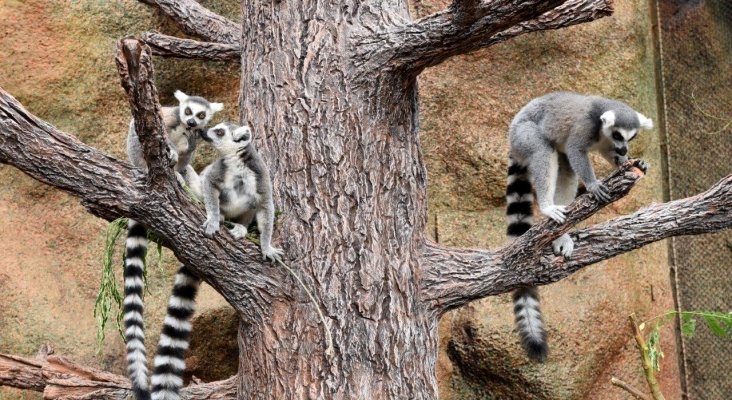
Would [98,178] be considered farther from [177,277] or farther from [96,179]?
[177,277]

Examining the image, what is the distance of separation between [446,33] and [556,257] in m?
1.28

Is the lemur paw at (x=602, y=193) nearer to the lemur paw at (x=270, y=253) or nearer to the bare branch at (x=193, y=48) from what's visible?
the lemur paw at (x=270, y=253)

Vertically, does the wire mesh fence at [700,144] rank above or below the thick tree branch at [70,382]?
above

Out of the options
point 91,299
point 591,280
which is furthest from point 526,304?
point 91,299

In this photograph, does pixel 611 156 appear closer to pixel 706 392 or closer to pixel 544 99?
pixel 544 99

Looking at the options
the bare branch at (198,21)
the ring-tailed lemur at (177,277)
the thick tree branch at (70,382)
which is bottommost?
the thick tree branch at (70,382)

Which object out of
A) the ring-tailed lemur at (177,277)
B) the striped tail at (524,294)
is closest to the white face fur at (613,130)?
the striped tail at (524,294)

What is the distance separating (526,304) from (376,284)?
1.07m

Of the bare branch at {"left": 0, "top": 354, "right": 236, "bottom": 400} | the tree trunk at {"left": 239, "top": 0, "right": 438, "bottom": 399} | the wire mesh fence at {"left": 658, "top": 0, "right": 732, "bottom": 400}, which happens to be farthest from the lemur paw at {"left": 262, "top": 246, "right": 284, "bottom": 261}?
the wire mesh fence at {"left": 658, "top": 0, "right": 732, "bottom": 400}

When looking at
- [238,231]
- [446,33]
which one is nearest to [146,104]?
[238,231]

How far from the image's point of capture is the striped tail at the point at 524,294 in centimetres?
489

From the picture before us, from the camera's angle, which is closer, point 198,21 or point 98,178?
point 98,178

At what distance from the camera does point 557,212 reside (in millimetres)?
4586

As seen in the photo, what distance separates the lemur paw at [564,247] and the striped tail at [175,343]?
6.63ft
